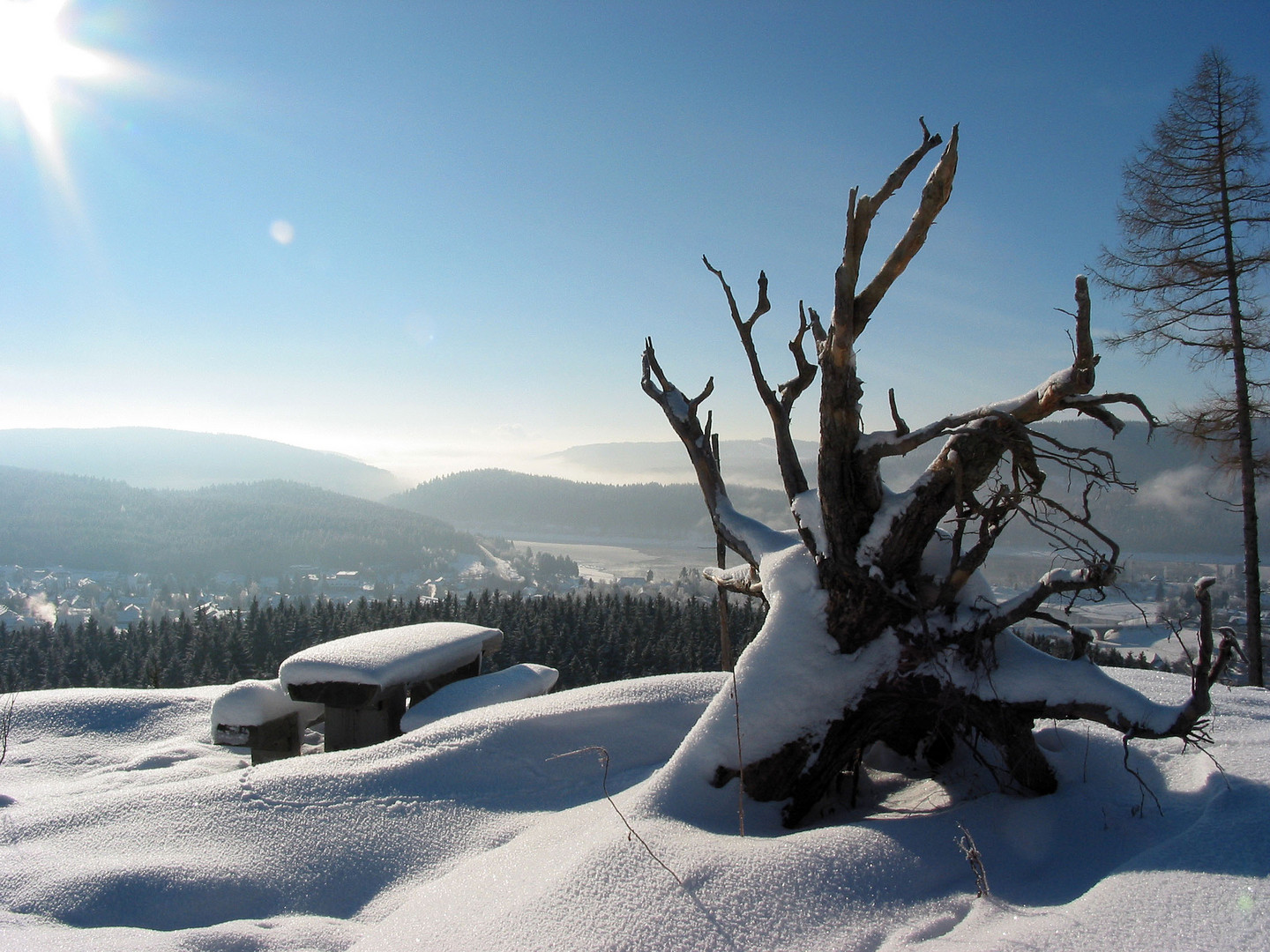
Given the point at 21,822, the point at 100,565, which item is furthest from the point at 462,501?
the point at 21,822

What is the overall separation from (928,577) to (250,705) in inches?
287

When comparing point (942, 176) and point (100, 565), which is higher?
point (942, 176)

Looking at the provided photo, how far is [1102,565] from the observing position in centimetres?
413

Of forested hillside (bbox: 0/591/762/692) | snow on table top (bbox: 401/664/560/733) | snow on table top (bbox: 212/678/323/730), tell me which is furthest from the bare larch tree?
forested hillside (bbox: 0/591/762/692)

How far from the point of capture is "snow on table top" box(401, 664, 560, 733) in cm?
692

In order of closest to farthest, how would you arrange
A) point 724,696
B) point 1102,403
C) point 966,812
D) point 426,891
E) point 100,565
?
point 426,891, point 966,812, point 1102,403, point 724,696, point 100,565

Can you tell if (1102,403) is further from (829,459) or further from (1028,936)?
(1028,936)

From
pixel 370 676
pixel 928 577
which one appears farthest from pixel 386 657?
pixel 928 577

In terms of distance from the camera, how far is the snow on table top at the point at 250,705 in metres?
7.44

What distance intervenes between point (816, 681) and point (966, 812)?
41.5 inches

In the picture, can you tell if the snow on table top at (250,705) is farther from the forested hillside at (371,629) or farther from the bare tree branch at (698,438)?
the forested hillside at (371,629)

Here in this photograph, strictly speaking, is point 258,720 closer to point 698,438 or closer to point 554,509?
point 698,438

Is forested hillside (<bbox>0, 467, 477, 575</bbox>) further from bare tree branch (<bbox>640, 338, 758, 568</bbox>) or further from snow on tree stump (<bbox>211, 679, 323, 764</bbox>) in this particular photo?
bare tree branch (<bbox>640, 338, 758, 568</bbox>)

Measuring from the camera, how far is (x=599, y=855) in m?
3.13
